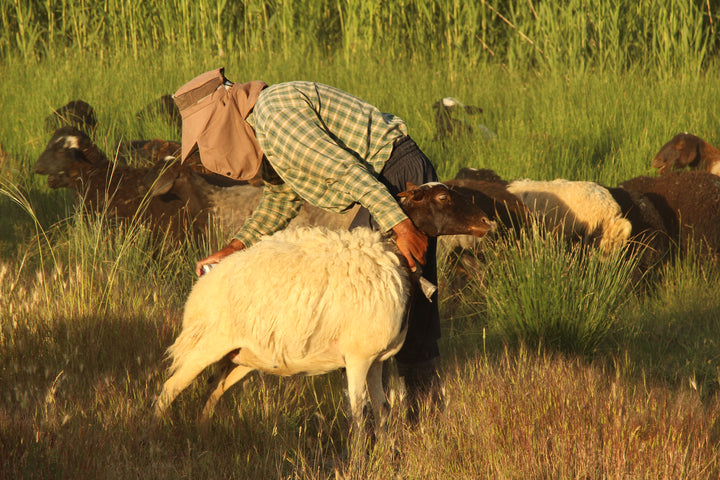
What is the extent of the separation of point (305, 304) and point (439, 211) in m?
0.81

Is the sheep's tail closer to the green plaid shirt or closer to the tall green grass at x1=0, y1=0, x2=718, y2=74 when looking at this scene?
the green plaid shirt

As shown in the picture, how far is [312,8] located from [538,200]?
26.0 ft

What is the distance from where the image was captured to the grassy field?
11.9 ft

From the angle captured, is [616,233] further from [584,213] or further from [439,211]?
[439,211]

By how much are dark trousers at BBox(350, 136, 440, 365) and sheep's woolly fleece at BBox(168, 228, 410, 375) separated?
0.35 m

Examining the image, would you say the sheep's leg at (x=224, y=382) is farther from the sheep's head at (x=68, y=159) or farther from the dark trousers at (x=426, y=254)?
the sheep's head at (x=68, y=159)

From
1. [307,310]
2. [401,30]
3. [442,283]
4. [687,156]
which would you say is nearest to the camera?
[307,310]

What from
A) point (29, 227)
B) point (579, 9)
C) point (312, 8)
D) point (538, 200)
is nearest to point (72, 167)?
point (29, 227)

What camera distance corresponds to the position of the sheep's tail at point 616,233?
703cm

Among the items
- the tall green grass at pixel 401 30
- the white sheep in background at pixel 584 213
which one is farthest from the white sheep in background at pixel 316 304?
the tall green grass at pixel 401 30

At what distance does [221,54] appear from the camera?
42.8 ft

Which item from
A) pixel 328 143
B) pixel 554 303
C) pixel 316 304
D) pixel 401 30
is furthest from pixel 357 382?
pixel 401 30

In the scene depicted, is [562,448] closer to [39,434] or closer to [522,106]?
[39,434]

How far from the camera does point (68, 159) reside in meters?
7.95
